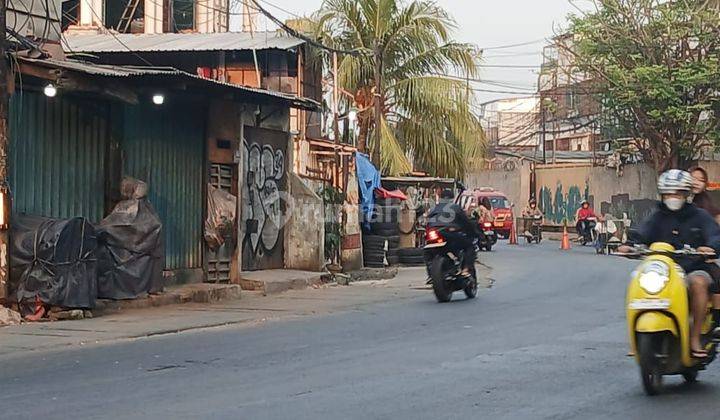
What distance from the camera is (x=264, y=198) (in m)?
21.0

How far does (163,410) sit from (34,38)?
34.6ft

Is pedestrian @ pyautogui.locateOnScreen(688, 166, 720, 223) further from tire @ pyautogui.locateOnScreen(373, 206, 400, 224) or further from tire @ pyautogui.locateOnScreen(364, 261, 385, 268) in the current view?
tire @ pyautogui.locateOnScreen(373, 206, 400, 224)

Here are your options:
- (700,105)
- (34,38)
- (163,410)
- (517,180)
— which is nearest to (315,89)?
(34,38)

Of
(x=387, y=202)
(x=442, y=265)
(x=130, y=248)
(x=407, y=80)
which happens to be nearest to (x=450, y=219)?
(x=442, y=265)

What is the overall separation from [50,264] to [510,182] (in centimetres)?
4610

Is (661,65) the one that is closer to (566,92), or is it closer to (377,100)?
(566,92)

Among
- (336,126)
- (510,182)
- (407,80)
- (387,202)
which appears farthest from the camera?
(510,182)

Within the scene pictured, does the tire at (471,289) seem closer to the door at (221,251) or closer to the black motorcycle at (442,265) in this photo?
the black motorcycle at (442,265)

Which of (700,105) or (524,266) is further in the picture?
(700,105)

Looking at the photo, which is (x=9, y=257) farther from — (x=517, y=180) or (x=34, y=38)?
(x=517, y=180)

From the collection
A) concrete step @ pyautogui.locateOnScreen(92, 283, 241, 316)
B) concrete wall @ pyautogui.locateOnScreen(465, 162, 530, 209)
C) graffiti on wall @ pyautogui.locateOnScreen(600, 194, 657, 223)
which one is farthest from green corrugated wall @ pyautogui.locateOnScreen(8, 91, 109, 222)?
concrete wall @ pyautogui.locateOnScreen(465, 162, 530, 209)

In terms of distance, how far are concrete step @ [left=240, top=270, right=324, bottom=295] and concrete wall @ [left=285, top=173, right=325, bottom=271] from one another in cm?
73

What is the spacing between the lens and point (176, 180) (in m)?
18.1

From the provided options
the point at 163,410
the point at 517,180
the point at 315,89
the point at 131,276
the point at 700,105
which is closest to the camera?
the point at 163,410
